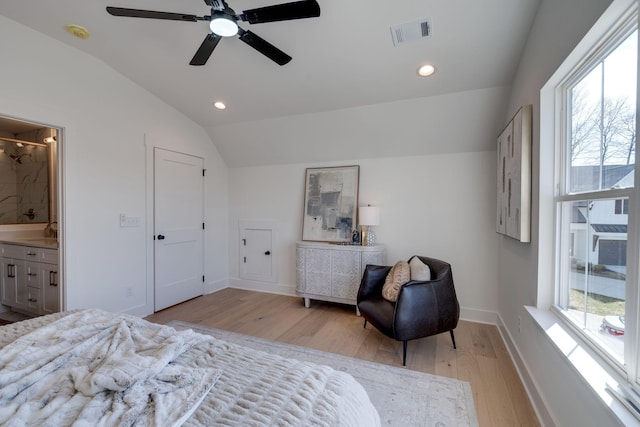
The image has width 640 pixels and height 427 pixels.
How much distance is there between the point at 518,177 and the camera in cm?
206

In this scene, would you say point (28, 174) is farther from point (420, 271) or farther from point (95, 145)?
point (420, 271)

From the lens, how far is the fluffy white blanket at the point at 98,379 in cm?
84

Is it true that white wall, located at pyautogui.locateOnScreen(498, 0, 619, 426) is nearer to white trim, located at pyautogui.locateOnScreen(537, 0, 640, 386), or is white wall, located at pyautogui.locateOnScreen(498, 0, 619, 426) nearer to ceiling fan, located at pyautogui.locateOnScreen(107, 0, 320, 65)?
white trim, located at pyautogui.locateOnScreen(537, 0, 640, 386)

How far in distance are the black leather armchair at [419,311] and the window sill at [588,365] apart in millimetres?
751

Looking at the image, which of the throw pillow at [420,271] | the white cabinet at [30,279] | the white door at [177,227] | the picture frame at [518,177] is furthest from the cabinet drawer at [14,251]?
the picture frame at [518,177]

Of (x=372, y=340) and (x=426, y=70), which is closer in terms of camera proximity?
(x=426, y=70)

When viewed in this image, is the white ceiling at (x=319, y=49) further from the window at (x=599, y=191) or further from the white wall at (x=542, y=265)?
the window at (x=599, y=191)

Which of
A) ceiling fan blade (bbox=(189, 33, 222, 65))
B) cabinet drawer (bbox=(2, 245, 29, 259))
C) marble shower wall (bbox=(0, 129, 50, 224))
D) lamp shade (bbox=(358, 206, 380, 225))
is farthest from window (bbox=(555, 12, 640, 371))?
marble shower wall (bbox=(0, 129, 50, 224))

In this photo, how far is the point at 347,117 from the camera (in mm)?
3309

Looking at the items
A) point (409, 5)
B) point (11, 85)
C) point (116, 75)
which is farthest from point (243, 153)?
point (409, 5)

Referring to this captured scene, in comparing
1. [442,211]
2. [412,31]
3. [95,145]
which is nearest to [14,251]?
[95,145]

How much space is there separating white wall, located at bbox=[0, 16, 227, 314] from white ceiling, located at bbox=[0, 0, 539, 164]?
0.22 meters

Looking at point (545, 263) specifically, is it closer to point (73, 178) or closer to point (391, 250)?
point (391, 250)

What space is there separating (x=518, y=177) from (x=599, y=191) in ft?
2.62
